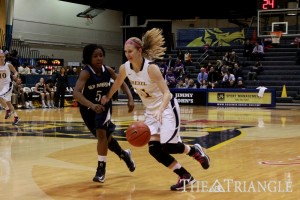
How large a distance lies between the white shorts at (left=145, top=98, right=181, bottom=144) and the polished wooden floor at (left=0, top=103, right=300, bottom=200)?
0.59 metres

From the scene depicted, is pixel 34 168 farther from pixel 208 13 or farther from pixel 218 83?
pixel 208 13

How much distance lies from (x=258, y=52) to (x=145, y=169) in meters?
24.7

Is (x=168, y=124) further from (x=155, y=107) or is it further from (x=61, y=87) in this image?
(x=61, y=87)

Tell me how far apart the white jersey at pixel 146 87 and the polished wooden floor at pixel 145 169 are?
96cm

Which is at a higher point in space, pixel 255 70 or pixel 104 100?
pixel 255 70

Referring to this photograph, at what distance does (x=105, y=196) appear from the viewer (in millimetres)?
5348

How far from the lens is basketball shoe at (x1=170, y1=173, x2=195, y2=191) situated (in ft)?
18.5

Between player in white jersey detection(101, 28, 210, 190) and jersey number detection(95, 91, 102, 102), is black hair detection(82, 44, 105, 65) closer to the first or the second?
jersey number detection(95, 91, 102, 102)

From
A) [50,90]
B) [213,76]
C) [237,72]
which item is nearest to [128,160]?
[50,90]

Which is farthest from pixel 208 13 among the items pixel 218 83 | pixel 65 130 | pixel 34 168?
pixel 34 168

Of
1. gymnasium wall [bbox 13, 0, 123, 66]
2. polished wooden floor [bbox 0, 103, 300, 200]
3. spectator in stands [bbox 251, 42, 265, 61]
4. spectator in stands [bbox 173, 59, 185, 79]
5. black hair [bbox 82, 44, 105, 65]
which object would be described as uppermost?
gymnasium wall [bbox 13, 0, 123, 66]

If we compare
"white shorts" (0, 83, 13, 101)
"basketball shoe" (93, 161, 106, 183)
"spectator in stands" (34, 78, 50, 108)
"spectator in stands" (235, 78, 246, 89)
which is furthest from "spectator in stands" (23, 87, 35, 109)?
"basketball shoe" (93, 161, 106, 183)

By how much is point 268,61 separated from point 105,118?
25.7m

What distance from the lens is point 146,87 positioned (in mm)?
5758
